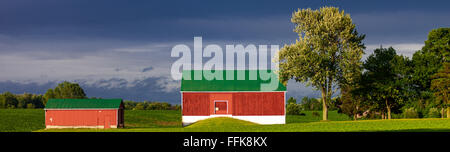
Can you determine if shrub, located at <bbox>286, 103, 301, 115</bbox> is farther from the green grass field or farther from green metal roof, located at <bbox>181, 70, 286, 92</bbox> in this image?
green metal roof, located at <bbox>181, 70, 286, 92</bbox>

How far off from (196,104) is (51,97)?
4659 centimetres

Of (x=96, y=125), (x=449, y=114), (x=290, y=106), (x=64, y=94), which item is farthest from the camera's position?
(x=290, y=106)

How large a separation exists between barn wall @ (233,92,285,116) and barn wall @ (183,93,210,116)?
10.6ft

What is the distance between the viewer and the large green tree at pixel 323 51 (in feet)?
181

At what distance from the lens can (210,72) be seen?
56.5 m

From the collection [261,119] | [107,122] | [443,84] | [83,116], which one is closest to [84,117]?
[83,116]

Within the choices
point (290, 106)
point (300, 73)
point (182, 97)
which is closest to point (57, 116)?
point (182, 97)

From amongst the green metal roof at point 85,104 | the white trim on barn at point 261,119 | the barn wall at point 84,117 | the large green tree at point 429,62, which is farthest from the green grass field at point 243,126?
the large green tree at point 429,62

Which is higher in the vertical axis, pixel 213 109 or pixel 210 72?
pixel 210 72

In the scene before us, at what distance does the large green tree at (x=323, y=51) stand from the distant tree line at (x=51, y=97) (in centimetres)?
4329

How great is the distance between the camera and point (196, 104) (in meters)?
51.7

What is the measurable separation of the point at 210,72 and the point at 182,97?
6.39 m
